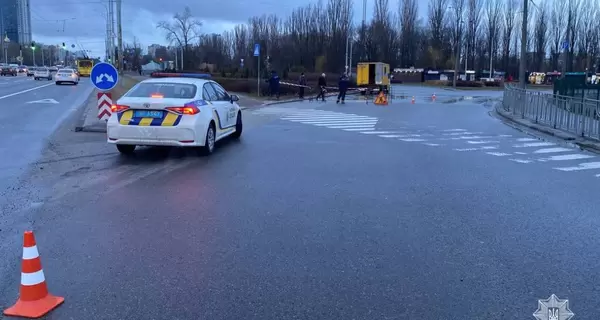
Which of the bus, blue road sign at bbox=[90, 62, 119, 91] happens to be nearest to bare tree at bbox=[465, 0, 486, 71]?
the bus

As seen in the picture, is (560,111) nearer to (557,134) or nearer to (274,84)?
(557,134)

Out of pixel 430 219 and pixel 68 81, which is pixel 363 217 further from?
pixel 68 81

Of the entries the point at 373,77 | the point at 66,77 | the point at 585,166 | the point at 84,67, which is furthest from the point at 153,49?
the point at 585,166

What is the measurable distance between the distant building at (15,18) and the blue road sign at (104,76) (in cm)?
4612

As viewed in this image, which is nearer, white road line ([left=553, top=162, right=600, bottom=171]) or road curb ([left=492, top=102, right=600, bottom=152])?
white road line ([left=553, top=162, right=600, bottom=171])

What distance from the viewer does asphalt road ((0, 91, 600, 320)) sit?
14.4ft

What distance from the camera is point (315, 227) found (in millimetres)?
6359

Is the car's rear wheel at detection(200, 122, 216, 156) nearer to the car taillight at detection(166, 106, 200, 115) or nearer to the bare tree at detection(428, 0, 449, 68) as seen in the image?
the car taillight at detection(166, 106, 200, 115)

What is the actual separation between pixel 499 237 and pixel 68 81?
47.4 meters

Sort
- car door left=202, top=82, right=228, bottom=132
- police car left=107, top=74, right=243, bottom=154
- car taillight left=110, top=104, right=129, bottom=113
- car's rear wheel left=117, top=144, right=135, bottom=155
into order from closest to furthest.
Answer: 1. police car left=107, top=74, right=243, bottom=154
2. car taillight left=110, top=104, right=129, bottom=113
3. car's rear wheel left=117, top=144, right=135, bottom=155
4. car door left=202, top=82, right=228, bottom=132

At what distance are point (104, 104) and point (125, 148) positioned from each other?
13.3 ft

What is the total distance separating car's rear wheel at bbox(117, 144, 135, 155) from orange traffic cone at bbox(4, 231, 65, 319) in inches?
289

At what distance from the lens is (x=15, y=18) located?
195ft

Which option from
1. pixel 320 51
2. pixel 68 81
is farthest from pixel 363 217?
pixel 320 51
